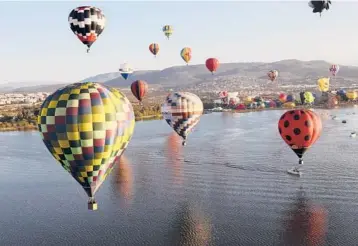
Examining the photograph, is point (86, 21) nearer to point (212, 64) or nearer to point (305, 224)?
point (305, 224)

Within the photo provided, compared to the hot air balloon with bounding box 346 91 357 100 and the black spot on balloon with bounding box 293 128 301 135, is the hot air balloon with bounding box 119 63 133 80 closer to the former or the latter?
the black spot on balloon with bounding box 293 128 301 135

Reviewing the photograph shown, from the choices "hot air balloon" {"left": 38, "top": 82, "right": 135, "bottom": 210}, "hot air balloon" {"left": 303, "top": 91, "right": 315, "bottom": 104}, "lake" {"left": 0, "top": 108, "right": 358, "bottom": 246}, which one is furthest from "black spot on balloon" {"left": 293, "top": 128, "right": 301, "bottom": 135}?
"hot air balloon" {"left": 303, "top": 91, "right": 315, "bottom": 104}

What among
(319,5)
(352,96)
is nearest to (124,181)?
(319,5)

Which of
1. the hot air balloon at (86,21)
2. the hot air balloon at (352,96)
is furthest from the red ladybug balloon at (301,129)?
the hot air balloon at (352,96)

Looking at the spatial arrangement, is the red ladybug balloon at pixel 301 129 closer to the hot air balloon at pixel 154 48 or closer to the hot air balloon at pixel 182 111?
the hot air balloon at pixel 182 111

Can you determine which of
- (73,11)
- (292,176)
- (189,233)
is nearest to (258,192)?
(292,176)

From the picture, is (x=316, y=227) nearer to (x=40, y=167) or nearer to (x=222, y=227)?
(x=222, y=227)
